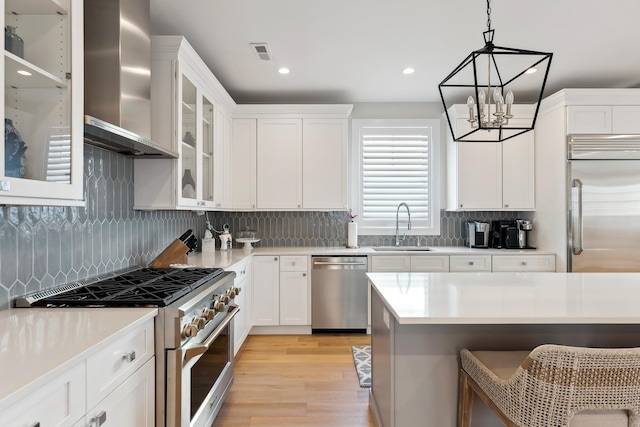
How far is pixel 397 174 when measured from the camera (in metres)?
4.38

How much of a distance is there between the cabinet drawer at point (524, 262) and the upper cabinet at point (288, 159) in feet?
5.86

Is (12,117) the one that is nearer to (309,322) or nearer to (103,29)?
(103,29)

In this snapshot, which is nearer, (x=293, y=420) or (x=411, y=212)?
(x=293, y=420)

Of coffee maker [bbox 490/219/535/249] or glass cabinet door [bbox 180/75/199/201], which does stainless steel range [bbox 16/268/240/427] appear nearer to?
glass cabinet door [bbox 180/75/199/201]

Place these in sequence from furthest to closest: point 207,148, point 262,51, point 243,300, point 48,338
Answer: point 243,300 → point 207,148 → point 262,51 → point 48,338

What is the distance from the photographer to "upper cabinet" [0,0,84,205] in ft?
3.84

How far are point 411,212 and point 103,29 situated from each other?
11.7 feet

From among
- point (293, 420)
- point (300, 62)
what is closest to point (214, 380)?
point (293, 420)

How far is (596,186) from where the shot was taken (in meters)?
3.41

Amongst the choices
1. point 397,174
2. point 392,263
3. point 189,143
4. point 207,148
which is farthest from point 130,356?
point 397,174

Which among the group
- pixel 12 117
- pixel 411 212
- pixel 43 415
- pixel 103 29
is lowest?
pixel 43 415

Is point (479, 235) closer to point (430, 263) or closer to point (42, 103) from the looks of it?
point (430, 263)

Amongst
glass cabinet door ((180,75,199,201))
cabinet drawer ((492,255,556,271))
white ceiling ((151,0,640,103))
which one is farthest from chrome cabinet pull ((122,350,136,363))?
cabinet drawer ((492,255,556,271))

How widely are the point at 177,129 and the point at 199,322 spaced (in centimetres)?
136
